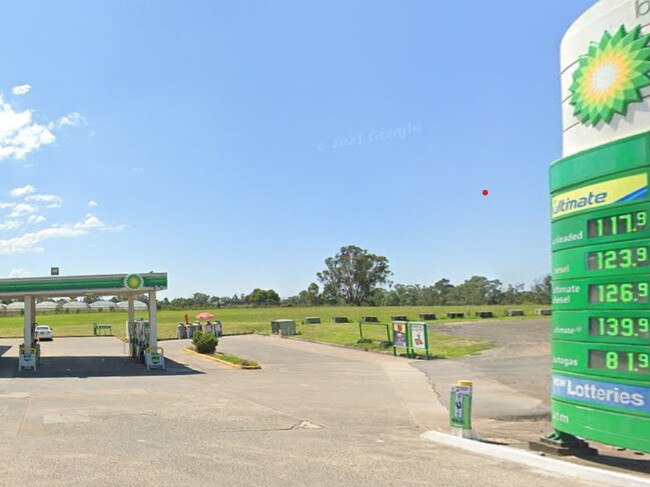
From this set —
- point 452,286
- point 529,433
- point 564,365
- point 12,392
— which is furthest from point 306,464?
point 452,286

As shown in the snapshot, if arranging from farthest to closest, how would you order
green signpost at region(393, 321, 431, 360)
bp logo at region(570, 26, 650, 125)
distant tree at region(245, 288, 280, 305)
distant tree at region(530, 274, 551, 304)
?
1. distant tree at region(245, 288, 280, 305)
2. distant tree at region(530, 274, 551, 304)
3. green signpost at region(393, 321, 431, 360)
4. bp logo at region(570, 26, 650, 125)

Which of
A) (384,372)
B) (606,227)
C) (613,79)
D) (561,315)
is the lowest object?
(384,372)

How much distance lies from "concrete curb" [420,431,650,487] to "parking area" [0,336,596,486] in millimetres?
313

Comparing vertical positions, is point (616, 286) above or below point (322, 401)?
above

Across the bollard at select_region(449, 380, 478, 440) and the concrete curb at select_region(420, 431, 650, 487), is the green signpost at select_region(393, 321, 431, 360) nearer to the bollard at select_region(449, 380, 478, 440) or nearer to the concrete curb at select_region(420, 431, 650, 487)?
the bollard at select_region(449, 380, 478, 440)

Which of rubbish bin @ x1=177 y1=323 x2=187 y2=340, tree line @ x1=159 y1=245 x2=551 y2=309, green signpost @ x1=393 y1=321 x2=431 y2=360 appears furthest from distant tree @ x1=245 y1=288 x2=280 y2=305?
green signpost @ x1=393 y1=321 x2=431 y2=360

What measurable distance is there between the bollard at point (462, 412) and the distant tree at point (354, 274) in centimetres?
14537

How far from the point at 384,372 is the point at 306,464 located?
16068 mm

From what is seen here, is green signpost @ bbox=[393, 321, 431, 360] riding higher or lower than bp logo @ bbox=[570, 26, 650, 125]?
lower

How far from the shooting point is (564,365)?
945 centimetres

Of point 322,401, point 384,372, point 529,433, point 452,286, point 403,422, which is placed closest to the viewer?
point 529,433

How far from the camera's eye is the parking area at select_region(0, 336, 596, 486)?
7.98m

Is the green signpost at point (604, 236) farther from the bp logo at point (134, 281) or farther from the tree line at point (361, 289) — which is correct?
the tree line at point (361, 289)

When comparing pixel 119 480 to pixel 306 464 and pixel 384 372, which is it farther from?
pixel 384 372
